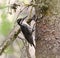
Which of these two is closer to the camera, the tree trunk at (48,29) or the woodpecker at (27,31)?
the tree trunk at (48,29)

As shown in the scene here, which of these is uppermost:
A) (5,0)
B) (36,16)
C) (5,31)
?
(36,16)

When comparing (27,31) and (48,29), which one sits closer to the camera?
(48,29)

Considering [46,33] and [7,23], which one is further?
[7,23]

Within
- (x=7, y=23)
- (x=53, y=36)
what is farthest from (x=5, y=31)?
(x=53, y=36)

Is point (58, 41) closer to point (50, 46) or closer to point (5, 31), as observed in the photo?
point (50, 46)

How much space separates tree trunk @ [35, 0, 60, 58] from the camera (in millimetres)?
1701

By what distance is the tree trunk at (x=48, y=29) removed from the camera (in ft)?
5.58

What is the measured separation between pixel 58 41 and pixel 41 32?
128mm

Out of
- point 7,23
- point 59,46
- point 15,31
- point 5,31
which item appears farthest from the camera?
point 5,31

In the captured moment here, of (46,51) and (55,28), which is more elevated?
(55,28)

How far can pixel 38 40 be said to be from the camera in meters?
1.76

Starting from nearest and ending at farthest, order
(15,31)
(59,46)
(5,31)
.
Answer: (59,46), (15,31), (5,31)

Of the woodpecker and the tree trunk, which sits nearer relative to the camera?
the tree trunk

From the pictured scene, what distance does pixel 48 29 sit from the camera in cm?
174
